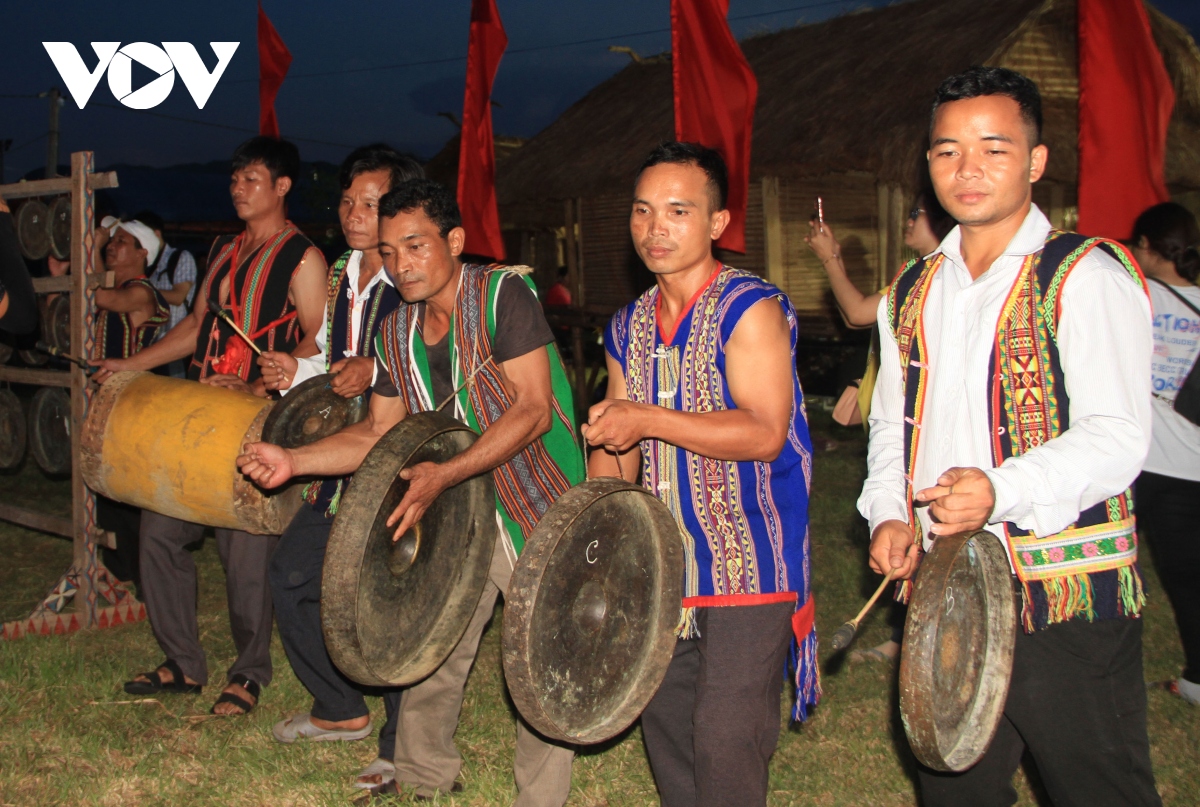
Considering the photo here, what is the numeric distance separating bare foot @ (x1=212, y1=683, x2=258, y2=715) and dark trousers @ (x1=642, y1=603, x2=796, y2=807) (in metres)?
2.15

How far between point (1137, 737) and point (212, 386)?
10.8 feet

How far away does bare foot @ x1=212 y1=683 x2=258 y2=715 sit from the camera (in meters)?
4.12

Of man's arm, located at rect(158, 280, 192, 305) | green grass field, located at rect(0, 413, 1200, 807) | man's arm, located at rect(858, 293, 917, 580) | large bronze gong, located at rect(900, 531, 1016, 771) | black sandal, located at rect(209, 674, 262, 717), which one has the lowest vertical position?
green grass field, located at rect(0, 413, 1200, 807)

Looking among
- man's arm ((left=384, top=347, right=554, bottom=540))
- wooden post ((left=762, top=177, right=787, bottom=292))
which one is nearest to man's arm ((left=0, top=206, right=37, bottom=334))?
man's arm ((left=384, top=347, right=554, bottom=540))

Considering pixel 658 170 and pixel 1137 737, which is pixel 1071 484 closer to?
pixel 1137 737

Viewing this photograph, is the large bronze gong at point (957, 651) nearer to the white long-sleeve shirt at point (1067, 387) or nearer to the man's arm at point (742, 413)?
the white long-sleeve shirt at point (1067, 387)

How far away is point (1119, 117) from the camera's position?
5.00 metres

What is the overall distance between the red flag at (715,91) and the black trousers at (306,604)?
3.34m

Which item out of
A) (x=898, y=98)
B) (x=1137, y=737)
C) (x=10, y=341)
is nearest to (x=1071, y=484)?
(x=1137, y=737)

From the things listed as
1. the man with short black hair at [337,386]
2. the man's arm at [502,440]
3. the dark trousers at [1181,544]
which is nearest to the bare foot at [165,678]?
the man with short black hair at [337,386]

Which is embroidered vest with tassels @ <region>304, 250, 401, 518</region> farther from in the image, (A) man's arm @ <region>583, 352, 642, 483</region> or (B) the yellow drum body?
(A) man's arm @ <region>583, 352, 642, 483</region>

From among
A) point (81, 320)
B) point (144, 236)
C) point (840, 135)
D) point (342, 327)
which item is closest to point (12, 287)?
point (342, 327)

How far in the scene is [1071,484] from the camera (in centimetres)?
197

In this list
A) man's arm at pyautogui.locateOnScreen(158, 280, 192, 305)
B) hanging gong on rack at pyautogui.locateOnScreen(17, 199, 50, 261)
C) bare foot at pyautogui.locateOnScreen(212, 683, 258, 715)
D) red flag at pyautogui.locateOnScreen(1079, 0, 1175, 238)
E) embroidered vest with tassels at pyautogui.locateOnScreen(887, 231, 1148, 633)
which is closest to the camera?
embroidered vest with tassels at pyautogui.locateOnScreen(887, 231, 1148, 633)
